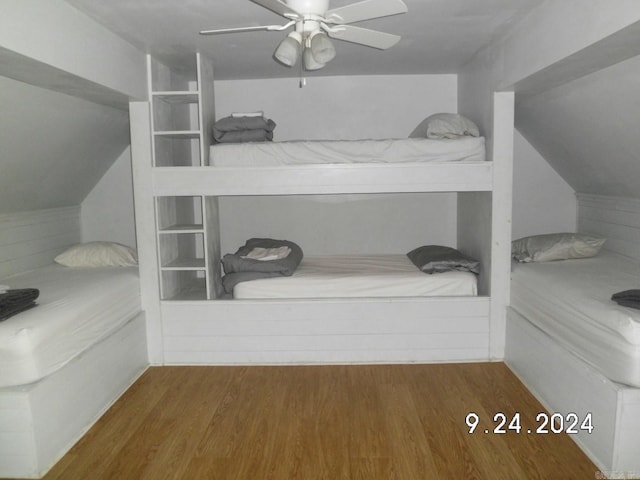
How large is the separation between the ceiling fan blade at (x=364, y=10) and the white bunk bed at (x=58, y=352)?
1.93 meters

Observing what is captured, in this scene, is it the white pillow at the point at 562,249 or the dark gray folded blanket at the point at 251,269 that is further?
the white pillow at the point at 562,249

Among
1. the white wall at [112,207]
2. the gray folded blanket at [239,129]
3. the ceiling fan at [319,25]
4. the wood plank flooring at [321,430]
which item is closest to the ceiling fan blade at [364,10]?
the ceiling fan at [319,25]

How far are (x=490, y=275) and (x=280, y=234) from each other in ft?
6.45

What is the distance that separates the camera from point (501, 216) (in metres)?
3.56

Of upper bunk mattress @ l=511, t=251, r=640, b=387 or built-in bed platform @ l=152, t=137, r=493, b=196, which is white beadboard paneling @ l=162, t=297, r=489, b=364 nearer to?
upper bunk mattress @ l=511, t=251, r=640, b=387

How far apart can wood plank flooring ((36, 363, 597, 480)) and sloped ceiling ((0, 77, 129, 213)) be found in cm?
163

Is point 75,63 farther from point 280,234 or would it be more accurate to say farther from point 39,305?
point 280,234

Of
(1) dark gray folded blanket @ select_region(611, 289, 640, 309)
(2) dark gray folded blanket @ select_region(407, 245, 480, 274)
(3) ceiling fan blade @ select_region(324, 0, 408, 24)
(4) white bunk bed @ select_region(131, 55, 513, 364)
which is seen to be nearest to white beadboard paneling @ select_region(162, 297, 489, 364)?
(4) white bunk bed @ select_region(131, 55, 513, 364)

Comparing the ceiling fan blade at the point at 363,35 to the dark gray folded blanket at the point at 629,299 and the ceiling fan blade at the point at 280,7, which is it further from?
the dark gray folded blanket at the point at 629,299

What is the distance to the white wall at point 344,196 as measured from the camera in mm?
4578

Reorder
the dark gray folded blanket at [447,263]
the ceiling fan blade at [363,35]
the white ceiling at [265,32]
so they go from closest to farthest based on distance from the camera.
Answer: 1. the ceiling fan blade at [363,35]
2. the white ceiling at [265,32]
3. the dark gray folded blanket at [447,263]

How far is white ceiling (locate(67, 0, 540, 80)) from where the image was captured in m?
2.61

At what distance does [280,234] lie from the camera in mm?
4750

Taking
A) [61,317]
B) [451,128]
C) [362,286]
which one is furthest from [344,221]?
[61,317]
